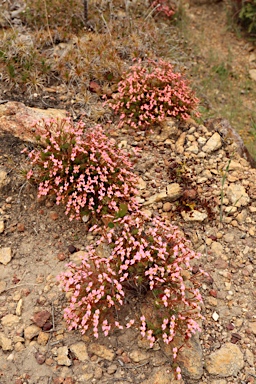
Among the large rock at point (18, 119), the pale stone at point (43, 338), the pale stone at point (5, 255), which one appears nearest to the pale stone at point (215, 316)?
the pale stone at point (43, 338)

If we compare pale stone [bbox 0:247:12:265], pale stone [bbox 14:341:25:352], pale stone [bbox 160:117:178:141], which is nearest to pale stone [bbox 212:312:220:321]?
pale stone [bbox 14:341:25:352]

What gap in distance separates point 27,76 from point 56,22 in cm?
177

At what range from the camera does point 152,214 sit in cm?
490

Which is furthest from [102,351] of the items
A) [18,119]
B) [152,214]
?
[18,119]

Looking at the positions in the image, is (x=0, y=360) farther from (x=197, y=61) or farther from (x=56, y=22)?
(x=197, y=61)

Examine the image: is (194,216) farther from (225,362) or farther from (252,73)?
(252,73)

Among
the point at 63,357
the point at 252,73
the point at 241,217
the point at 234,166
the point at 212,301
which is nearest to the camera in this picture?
the point at 63,357

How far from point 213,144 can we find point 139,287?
2645 mm

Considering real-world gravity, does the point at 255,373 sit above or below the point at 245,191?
below

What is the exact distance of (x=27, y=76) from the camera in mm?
6160

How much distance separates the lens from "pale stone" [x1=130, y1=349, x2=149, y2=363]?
3.75 m

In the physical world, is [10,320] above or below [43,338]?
below

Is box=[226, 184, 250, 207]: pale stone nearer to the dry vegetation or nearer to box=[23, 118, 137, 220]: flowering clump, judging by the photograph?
box=[23, 118, 137, 220]: flowering clump

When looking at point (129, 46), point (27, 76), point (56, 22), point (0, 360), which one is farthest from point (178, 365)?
point (56, 22)
